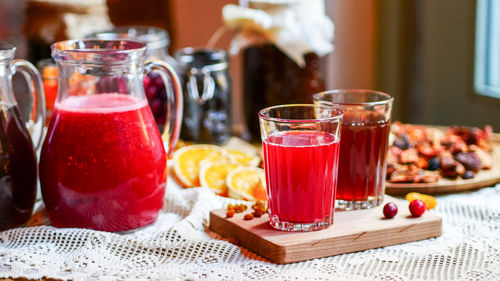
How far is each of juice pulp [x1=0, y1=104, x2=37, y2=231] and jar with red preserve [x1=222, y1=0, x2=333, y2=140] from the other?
29.7 inches

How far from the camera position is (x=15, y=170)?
1.19 m

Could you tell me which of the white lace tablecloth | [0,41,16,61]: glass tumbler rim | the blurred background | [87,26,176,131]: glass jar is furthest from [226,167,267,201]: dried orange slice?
the blurred background

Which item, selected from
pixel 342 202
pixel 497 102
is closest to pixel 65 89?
pixel 342 202

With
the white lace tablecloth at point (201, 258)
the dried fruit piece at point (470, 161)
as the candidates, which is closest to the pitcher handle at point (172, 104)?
the white lace tablecloth at point (201, 258)

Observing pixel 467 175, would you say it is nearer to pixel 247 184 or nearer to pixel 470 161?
pixel 470 161

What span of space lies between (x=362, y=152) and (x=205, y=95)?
2.21 ft

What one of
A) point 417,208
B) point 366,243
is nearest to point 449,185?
point 417,208

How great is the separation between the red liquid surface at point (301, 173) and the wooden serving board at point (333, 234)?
0.04 metres

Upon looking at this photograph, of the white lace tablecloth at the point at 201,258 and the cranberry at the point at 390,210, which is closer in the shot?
the white lace tablecloth at the point at 201,258

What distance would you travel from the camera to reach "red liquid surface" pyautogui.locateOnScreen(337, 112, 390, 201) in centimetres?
123

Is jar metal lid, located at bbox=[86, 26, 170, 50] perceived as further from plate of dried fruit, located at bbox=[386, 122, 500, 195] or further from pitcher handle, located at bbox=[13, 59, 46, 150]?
plate of dried fruit, located at bbox=[386, 122, 500, 195]

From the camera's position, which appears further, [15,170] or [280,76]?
[280,76]

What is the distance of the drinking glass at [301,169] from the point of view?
3.59 ft

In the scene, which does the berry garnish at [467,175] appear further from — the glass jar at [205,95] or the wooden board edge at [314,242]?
the glass jar at [205,95]
